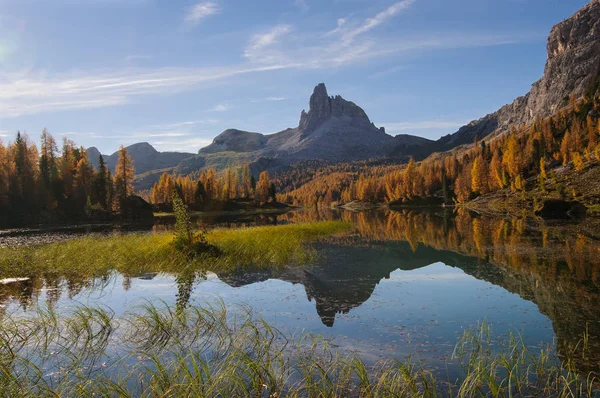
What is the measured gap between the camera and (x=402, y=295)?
2205 cm

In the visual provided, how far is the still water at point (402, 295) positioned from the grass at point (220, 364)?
47.4 inches

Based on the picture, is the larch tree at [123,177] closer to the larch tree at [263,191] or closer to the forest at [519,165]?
the larch tree at [263,191]

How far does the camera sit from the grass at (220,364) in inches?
377

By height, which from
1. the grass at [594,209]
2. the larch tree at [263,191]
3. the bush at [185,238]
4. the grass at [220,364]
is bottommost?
the grass at [594,209]

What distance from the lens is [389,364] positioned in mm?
12211

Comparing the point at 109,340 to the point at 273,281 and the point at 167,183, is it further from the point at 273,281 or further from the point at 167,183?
the point at 167,183

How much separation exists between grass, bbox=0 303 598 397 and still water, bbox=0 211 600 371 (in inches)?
47.4

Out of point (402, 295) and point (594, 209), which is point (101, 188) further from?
point (594, 209)

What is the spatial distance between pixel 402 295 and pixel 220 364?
13.1 metres

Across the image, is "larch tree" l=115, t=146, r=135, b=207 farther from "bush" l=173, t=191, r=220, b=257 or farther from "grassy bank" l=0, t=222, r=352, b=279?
"bush" l=173, t=191, r=220, b=257

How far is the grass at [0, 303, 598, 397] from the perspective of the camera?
958cm

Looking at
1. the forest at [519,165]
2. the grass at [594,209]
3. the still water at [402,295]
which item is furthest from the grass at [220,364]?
the forest at [519,165]

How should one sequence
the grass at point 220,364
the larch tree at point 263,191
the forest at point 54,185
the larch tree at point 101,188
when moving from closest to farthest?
the grass at point 220,364, the forest at point 54,185, the larch tree at point 101,188, the larch tree at point 263,191

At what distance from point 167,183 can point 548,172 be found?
437 ft
